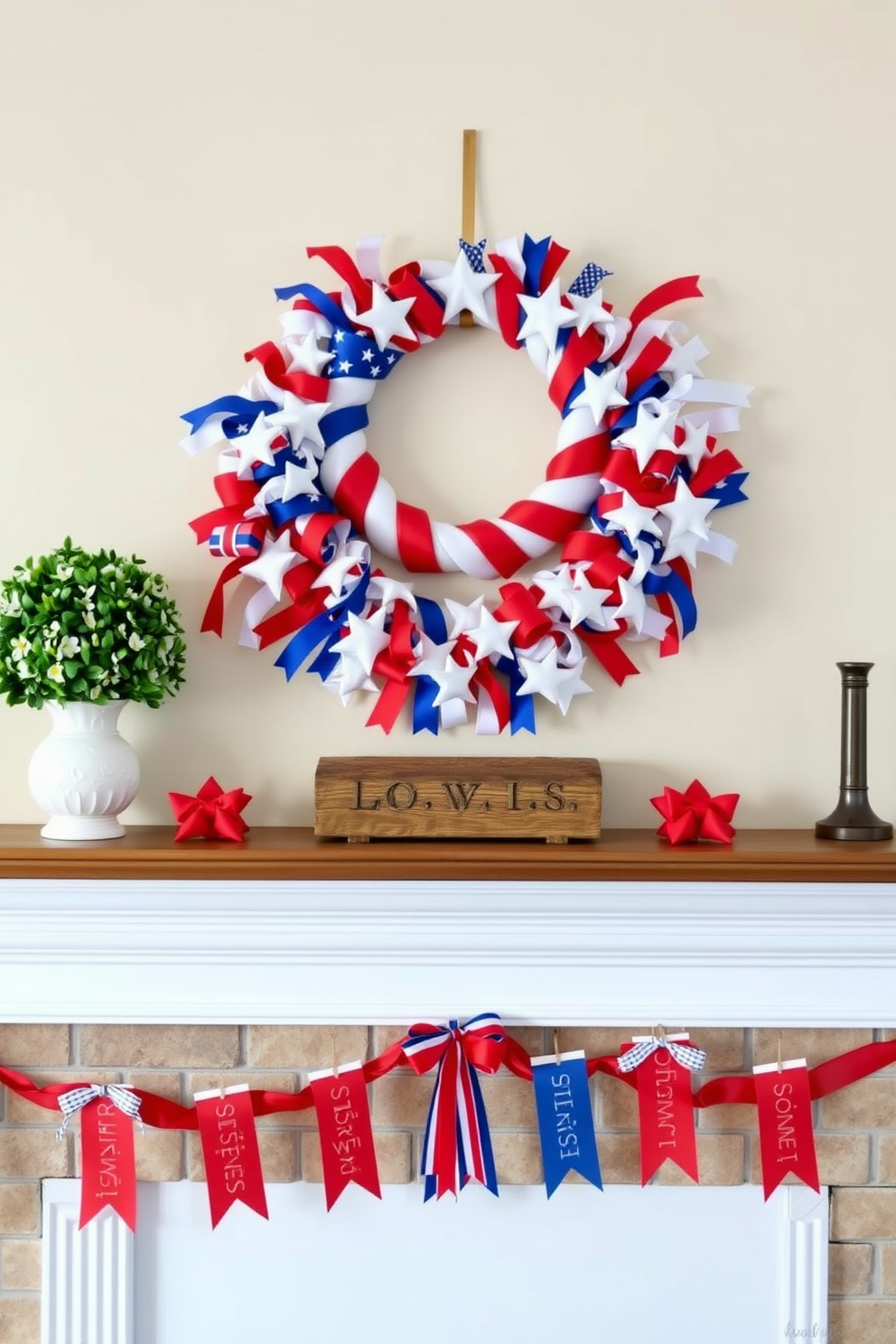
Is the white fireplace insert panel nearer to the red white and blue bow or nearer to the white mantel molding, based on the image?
the red white and blue bow

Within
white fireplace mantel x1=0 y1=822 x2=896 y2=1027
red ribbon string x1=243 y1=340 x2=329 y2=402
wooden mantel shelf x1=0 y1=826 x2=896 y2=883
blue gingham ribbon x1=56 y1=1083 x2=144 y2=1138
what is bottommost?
blue gingham ribbon x1=56 y1=1083 x2=144 y2=1138

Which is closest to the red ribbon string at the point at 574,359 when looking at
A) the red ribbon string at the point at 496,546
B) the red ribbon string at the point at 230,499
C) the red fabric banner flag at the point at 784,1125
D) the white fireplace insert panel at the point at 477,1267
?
the red ribbon string at the point at 496,546

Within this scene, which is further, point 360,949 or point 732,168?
point 732,168

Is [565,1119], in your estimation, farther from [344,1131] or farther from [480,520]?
[480,520]

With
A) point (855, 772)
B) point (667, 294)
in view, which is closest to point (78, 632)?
point (667, 294)

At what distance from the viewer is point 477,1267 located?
1550 millimetres

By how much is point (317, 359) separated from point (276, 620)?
369mm

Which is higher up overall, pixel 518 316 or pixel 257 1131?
pixel 518 316

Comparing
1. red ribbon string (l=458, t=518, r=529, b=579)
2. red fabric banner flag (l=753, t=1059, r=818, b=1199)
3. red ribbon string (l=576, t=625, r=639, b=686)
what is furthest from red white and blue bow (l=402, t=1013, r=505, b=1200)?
red ribbon string (l=458, t=518, r=529, b=579)

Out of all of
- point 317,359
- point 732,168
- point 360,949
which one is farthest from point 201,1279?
point 732,168

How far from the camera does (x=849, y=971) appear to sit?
4.89ft

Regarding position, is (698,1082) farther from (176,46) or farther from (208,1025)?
(176,46)

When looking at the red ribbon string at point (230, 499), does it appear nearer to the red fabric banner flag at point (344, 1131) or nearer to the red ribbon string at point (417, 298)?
the red ribbon string at point (417, 298)

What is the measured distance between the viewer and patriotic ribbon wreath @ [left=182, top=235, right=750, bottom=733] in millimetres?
1537
